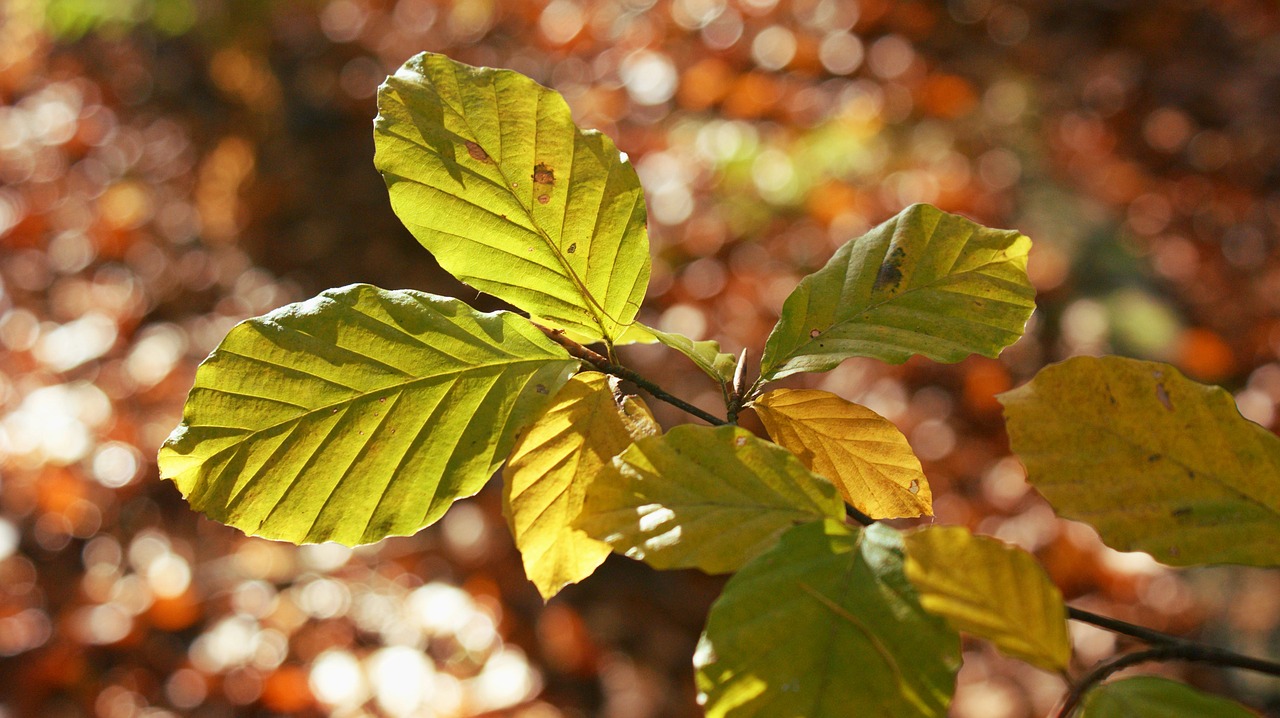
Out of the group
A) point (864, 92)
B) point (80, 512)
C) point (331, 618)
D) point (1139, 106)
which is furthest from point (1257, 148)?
point (80, 512)

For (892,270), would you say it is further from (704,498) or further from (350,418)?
(350,418)

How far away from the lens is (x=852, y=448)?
0.54 meters

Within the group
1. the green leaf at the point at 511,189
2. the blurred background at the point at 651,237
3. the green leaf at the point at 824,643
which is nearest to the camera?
the green leaf at the point at 824,643

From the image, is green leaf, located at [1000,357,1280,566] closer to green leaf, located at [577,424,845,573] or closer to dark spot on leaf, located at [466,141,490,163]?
green leaf, located at [577,424,845,573]

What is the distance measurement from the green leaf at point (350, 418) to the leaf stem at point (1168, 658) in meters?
0.30

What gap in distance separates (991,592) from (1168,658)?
0.36 ft

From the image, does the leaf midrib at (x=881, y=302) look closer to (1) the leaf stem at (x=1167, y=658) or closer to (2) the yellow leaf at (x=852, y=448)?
(2) the yellow leaf at (x=852, y=448)

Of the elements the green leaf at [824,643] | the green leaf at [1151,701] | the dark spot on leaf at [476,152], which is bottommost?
the green leaf at [1151,701]

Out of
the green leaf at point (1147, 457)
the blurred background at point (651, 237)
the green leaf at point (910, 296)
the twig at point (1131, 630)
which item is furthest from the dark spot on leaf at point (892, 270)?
the blurred background at point (651, 237)

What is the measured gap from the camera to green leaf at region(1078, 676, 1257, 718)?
0.36 meters

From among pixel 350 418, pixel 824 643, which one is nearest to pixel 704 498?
pixel 824 643

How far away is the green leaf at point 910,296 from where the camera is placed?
49 cm

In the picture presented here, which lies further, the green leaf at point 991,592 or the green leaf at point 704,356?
the green leaf at point 704,356

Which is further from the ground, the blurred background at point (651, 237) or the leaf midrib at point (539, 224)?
the leaf midrib at point (539, 224)
